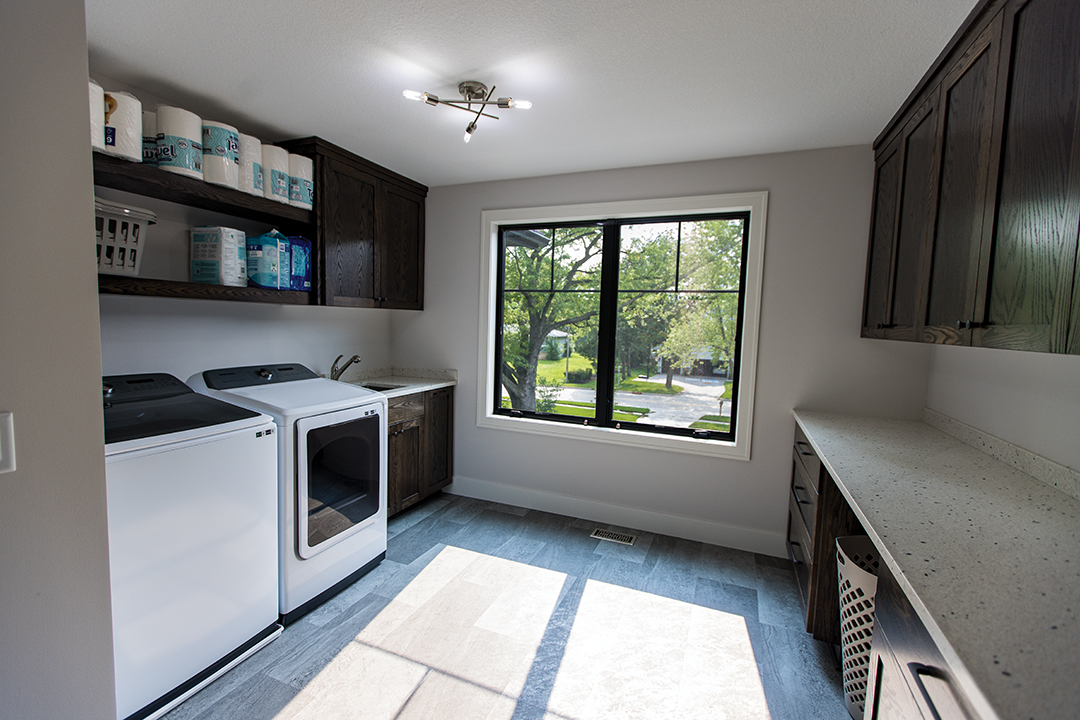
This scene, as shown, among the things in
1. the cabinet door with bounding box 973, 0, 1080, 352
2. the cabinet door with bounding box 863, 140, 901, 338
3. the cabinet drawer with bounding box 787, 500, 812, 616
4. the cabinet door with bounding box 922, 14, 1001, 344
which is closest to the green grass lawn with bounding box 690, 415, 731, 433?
the cabinet drawer with bounding box 787, 500, 812, 616

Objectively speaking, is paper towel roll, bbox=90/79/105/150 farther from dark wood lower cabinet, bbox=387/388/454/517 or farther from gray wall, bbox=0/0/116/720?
dark wood lower cabinet, bbox=387/388/454/517

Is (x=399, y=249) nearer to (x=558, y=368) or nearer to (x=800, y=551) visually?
(x=558, y=368)

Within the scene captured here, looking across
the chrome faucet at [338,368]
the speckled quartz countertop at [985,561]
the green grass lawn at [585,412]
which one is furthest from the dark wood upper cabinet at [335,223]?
the speckled quartz countertop at [985,561]

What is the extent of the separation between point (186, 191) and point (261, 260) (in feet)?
1.47

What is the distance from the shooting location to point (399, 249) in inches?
135

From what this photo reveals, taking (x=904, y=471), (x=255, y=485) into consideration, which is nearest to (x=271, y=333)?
(x=255, y=485)

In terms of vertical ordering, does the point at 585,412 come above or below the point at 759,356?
below

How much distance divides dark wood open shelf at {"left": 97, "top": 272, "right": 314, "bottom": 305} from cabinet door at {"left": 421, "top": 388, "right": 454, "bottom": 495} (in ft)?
3.88

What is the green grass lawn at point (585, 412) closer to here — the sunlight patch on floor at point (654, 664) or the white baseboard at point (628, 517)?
the white baseboard at point (628, 517)

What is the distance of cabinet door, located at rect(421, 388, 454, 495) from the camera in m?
3.43

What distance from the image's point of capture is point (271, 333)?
112 inches

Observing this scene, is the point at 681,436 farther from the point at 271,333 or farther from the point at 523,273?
the point at 271,333

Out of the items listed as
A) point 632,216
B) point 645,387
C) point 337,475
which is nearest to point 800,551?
point 645,387

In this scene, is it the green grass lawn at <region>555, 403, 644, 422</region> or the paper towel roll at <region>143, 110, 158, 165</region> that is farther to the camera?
the green grass lawn at <region>555, 403, 644, 422</region>
